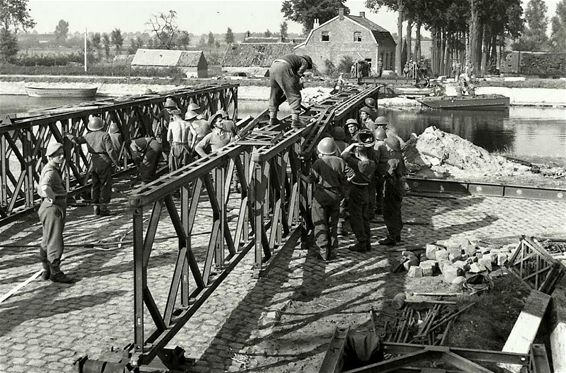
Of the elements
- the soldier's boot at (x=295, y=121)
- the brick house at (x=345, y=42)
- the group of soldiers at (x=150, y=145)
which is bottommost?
the group of soldiers at (x=150, y=145)

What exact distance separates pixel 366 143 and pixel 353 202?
3.57 ft

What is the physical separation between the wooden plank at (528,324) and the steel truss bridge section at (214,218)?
10.6ft

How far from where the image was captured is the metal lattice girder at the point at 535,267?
9.23m

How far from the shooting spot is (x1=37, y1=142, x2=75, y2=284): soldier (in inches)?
368

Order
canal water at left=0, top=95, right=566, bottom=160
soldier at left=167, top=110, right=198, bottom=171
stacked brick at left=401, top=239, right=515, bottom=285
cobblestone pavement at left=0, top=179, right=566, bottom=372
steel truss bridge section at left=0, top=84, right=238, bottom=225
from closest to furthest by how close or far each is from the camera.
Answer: cobblestone pavement at left=0, top=179, right=566, bottom=372 → stacked brick at left=401, top=239, right=515, bottom=285 → steel truss bridge section at left=0, top=84, right=238, bottom=225 → soldier at left=167, top=110, right=198, bottom=171 → canal water at left=0, top=95, right=566, bottom=160

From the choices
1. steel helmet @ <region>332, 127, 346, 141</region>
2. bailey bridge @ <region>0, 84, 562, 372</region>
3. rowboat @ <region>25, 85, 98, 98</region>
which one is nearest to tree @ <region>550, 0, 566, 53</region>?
rowboat @ <region>25, 85, 98, 98</region>

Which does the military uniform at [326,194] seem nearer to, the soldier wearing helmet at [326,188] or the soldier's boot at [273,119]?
the soldier wearing helmet at [326,188]

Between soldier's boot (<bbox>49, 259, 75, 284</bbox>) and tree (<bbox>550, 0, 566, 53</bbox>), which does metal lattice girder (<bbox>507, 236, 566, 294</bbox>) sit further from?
tree (<bbox>550, 0, 566, 53</bbox>)

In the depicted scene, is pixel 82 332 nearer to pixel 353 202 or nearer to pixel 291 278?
pixel 291 278

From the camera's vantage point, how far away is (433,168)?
20.7 m

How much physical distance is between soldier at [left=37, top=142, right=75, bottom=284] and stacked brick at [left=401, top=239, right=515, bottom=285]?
5.09 meters

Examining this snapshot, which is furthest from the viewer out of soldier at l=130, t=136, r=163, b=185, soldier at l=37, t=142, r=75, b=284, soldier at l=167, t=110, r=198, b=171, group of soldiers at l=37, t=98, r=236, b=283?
soldier at l=167, t=110, r=198, b=171

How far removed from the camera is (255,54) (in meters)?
83.1

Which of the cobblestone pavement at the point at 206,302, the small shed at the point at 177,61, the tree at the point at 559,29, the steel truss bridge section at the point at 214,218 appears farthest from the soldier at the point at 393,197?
the tree at the point at 559,29
